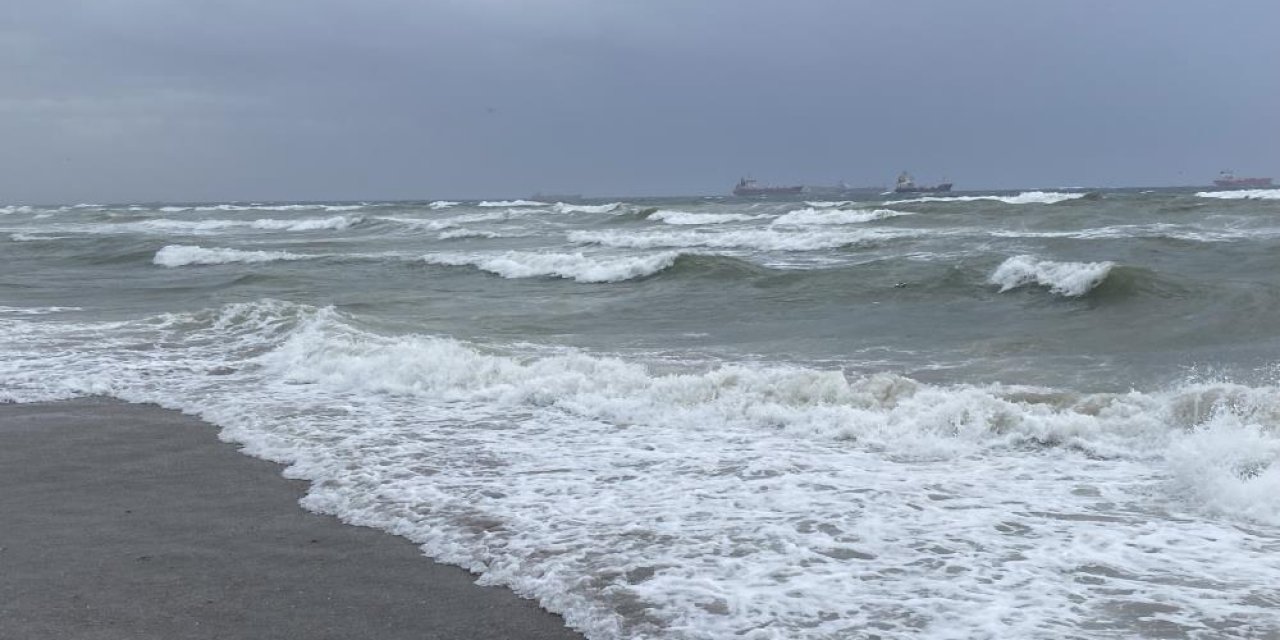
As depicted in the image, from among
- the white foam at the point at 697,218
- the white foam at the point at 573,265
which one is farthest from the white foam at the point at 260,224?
the white foam at the point at 573,265

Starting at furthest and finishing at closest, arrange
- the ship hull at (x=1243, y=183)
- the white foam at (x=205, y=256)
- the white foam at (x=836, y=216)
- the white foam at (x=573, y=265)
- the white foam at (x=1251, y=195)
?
the ship hull at (x=1243, y=183) → the white foam at (x=1251, y=195) → the white foam at (x=836, y=216) → the white foam at (x=205, y=256) → the white foam at (x=573, y=265)

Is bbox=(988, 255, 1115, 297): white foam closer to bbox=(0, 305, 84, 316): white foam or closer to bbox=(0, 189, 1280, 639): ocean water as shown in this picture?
bbox=(0, 189, 1280, 639): ocean water

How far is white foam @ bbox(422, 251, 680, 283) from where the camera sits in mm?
21281

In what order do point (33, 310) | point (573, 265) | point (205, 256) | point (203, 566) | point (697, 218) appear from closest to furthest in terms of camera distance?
point (203, 566)
point (33, 310)
point (573, 265)
point (205, 256)
point (697, 218)

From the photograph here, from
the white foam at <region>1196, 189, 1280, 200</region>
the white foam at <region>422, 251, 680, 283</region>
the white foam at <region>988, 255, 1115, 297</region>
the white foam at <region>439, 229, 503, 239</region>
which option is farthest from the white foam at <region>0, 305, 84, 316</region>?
the white foam at <region>1196, 189, 1280, 200</region>

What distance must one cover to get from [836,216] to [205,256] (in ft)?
67.7

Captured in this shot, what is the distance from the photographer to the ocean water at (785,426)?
4480 millimetres

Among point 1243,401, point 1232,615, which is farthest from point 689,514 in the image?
point 1243,401

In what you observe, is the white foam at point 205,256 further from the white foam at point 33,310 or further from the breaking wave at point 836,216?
the breaking wave at point 836,216

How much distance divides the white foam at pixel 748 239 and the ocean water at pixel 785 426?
22.4 ft

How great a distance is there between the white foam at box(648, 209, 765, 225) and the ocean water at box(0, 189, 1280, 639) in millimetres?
19990

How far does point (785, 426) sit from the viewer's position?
25.3 feet

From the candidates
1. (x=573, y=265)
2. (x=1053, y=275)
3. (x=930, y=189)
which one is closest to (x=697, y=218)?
(x=573, y=265)

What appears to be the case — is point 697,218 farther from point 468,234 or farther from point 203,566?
point 203,566
